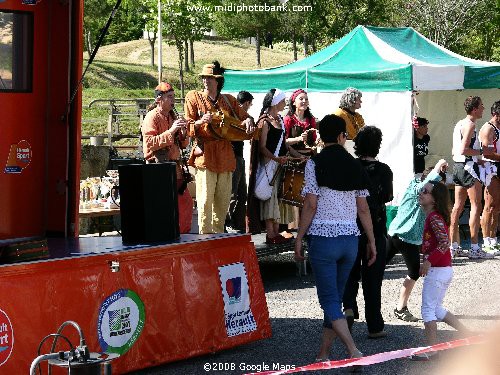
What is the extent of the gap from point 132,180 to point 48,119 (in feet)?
3.86

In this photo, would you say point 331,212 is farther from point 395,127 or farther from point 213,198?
point 395,127

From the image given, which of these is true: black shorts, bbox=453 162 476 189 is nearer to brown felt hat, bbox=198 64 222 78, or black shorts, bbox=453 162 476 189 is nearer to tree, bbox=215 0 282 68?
brown felt hat, bbox=198 64 222 78

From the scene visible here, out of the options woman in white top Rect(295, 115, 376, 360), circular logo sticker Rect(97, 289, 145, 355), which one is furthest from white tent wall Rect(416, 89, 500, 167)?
circular logo sticker Rect(97, 289, 145, 355)

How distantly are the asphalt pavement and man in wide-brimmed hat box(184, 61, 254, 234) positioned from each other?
1038 millimetres

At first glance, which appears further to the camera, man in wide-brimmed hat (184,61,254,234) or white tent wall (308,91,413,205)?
white tent wall (308,91,413,205)

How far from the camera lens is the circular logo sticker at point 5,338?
6.07 metres

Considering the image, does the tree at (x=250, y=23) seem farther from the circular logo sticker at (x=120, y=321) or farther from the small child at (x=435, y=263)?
the circular logo sticker at (x=120, y=321)

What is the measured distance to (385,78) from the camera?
45.6 ft

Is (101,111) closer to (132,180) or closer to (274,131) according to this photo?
(274,131)

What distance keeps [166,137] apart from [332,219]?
256 cm

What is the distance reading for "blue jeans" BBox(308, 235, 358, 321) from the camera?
7.03m

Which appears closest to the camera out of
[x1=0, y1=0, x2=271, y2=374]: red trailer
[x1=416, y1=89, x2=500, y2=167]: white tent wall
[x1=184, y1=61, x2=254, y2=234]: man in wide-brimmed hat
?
[x1=0, y1=0, x2=271, y2=374]: red trailer

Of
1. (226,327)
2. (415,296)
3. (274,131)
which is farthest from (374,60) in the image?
(226,327)

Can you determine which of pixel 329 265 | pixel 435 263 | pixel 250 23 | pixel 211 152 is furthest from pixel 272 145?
pixel 250 23
